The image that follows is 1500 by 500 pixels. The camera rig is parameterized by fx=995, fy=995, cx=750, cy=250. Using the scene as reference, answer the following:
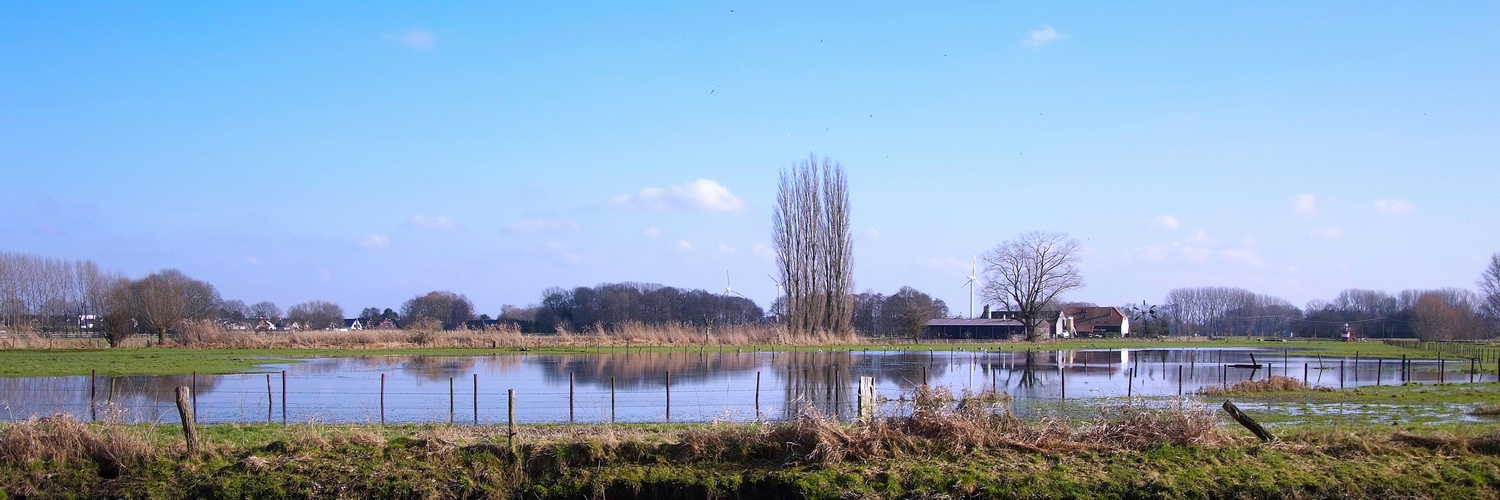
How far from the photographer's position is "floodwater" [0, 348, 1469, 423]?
23578 millimetres

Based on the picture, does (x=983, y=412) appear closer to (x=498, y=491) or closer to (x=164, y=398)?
(x=498, y=491)

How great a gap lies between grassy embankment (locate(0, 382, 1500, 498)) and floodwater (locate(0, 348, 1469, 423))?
107 centimetres

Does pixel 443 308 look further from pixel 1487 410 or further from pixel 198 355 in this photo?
pixel 1487 410

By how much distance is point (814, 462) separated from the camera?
1299 cm

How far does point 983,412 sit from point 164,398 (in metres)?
24.7

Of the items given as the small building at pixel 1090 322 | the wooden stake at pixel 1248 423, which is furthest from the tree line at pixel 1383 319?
the wooden stake at pixel 1248 423

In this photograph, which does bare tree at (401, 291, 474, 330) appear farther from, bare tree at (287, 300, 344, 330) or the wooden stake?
the wooden stake

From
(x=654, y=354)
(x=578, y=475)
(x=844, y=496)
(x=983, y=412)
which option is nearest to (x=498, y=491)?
(x=578, y=475)

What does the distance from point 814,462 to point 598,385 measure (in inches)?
909

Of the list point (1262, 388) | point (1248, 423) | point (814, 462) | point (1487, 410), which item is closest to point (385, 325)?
point (1262, 388)

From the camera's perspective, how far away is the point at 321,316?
534ft

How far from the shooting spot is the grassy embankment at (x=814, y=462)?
12430mm

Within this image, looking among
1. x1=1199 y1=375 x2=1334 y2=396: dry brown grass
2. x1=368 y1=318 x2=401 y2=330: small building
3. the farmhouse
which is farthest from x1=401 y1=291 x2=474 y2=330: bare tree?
x1=1199 y1=375 x2=1334 y2=396: dry brown grass

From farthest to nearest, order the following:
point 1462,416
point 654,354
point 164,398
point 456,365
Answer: point 654,354
point 456,365
point 164,398
point 1462,416
